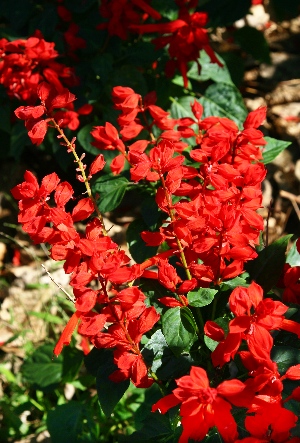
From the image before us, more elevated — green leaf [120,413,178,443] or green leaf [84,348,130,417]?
green leaf [84,348,130,417]

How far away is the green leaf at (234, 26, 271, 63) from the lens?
10.3 feet

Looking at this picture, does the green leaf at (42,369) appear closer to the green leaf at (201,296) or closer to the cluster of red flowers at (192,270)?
the cluster of red flowers at (192,270)

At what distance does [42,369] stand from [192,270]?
45.5 inches

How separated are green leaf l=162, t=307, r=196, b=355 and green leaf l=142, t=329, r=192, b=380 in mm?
81

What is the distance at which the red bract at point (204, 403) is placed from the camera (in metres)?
0.96

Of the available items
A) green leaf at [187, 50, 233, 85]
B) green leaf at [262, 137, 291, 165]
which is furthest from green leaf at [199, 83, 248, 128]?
green leaf at [262, 137, 291, 165]

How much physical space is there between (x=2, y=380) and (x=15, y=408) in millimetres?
232

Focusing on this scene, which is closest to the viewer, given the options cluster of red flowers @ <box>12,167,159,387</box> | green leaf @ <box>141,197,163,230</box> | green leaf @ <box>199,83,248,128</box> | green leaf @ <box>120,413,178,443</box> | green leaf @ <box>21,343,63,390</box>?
cluster of red flowers @ <box>12,167,159,387</box>

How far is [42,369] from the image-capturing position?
2258 mm

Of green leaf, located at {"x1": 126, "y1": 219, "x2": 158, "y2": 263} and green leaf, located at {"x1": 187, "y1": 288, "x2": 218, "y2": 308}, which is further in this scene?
green leaf, located at {"x1": 126, "y1": 219, "x2": 158, "y2": 263}

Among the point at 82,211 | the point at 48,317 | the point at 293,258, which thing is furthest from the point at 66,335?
the point at 48,317

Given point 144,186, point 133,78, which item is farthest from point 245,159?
point 133,78

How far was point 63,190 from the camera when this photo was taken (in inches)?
49.8

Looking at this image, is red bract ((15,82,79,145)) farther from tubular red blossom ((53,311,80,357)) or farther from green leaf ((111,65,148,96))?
green leaf ((111,65,148,96))
